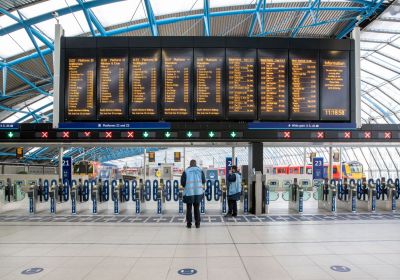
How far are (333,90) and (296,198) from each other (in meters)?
4.68

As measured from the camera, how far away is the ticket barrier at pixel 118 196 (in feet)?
41.5

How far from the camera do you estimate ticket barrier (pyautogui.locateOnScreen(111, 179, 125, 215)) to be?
41.5 feet

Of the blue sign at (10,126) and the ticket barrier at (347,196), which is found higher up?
the blue sign at (10,126)

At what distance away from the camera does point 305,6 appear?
19.4m

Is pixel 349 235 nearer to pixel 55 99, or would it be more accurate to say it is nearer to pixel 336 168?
pixel 55 99

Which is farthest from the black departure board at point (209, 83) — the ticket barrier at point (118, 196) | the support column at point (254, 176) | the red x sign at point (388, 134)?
the red x sign at point (388, 134)

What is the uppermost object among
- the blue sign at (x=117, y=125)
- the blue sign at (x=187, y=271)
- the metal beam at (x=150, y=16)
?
the metal beam at (x=150, y=16)

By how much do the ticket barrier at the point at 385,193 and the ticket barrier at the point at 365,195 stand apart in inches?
21.6

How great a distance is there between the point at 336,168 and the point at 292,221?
70.2ft

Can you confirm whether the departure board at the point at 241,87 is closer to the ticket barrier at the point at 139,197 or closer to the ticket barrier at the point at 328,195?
the ticket barrier at the point at 139,197

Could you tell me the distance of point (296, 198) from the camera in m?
13.4

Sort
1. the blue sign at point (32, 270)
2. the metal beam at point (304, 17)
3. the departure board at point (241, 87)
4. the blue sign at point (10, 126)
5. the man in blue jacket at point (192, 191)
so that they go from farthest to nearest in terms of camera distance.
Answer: the metal beam at point (304, 17)
the blue sign at point (10, 126)
the departure board at point (241, 87)
the man in blue jacket at point (192, 191)
the blue sign at point (32, 270)

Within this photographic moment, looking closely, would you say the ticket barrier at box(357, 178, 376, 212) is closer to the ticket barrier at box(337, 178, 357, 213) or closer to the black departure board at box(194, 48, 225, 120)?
the ticket barrier at box(337, 178, 357, 213)

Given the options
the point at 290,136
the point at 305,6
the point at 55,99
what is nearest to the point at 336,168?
the point at 305,6
